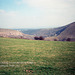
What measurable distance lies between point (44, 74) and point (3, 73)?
3467 mm

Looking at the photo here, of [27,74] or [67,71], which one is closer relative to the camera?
[27,74]

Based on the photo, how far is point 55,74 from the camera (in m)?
6.69

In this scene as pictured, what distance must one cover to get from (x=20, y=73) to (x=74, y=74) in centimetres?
455

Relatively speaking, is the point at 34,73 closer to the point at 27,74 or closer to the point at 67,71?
the point at 27,74

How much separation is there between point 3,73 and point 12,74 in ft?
2.79

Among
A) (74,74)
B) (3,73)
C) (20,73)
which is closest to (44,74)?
(20,73)

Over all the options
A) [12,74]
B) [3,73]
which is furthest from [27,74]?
[3,73]

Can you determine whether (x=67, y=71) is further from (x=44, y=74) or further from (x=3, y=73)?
(x=3, y=73)

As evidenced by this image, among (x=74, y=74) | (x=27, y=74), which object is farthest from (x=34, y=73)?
(x=74, y=74)

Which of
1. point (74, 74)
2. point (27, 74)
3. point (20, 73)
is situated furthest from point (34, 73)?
point (74, 74)

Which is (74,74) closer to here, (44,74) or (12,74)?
(44,74)

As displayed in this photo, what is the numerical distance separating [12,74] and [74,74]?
5184 mm

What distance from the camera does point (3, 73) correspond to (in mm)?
6809

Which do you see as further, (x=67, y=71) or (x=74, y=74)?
(x=67, y=71)
